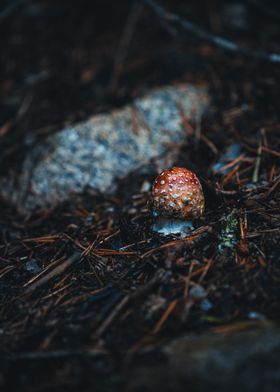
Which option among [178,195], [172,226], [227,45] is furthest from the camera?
[227,45]

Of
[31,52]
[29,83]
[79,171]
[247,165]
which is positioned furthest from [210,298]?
[31,52]

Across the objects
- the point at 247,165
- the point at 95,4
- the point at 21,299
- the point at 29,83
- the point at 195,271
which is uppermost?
the point at 95,4

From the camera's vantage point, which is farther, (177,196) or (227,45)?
(227,45)

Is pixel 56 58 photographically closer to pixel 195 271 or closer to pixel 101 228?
pixel 101 228

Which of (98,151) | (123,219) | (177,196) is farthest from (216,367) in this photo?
(98,151)

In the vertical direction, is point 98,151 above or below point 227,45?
below

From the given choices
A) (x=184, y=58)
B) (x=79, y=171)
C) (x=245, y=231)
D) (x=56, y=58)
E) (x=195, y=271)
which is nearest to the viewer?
(x=195, y=271)

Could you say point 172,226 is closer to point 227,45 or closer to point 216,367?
point 216,367
